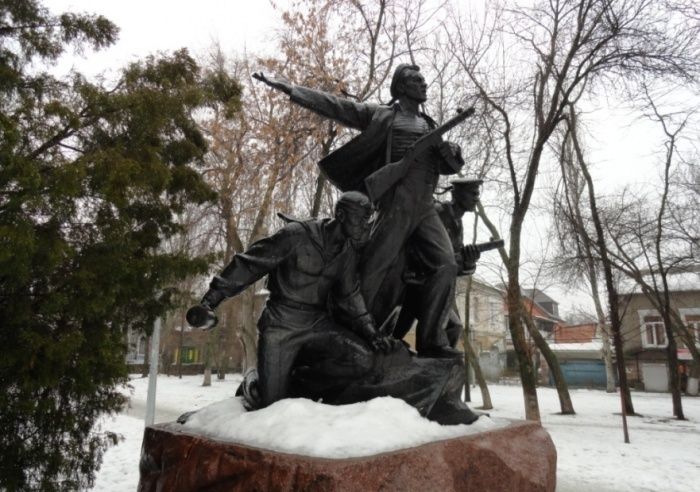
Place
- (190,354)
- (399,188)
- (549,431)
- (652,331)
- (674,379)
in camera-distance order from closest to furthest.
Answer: (399,188)
(549,431)
(674,379)
(652,331)
(190,354)

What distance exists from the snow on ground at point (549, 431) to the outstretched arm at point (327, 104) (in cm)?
194

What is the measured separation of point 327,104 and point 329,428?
2.15 meters

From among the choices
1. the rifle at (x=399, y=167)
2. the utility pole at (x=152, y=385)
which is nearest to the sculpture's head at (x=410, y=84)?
the rifle at (x=399, y=167)

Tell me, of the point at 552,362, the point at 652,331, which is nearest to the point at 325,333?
the point at 552,362

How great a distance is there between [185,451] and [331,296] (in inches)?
46.5

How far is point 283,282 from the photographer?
117 inches

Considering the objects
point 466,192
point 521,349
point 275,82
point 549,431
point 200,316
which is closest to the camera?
point 200,316

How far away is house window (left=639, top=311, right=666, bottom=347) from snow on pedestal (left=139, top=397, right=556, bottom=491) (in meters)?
27.0

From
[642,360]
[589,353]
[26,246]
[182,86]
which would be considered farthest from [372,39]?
[589,353]

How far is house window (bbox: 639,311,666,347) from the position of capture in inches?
1005

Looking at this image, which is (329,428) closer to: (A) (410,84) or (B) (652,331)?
(A) (410,84)

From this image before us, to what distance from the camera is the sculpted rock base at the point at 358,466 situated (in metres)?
1.99

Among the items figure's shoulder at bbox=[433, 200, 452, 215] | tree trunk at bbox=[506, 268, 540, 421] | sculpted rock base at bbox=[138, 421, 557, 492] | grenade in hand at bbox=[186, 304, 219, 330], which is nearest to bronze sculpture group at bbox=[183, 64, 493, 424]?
grenade in hand at bbox=[186, 304, 219, 330]

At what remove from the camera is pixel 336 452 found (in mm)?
2100
